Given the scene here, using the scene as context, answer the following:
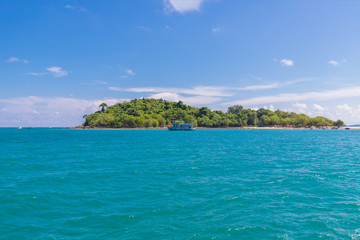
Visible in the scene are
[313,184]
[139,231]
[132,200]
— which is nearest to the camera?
[139,231]

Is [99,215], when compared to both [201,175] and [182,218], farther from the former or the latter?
[201,175]

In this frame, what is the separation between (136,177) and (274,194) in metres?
16.4

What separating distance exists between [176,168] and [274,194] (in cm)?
1645

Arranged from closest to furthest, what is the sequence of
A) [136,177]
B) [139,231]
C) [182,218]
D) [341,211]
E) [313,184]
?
[139,231] → [182,218] → [341,211] → [313,184] → [136,177]

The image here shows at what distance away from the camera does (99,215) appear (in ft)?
54.1

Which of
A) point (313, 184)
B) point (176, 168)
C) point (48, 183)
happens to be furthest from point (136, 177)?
point (313, 184)

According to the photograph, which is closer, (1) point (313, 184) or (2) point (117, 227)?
(2) point (117, 227)

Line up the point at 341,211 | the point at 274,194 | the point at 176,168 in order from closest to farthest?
1. the point at 341,211
2. the point at 274,194
3. the point at 176,168

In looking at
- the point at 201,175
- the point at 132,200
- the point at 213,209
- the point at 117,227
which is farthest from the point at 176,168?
the point at 117,227

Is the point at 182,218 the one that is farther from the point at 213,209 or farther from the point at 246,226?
the point at 246,226

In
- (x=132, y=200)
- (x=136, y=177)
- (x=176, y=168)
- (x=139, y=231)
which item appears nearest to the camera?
(x=139, y=231)

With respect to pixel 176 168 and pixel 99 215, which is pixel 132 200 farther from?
pixel 176 168

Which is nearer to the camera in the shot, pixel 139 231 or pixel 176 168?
pixel 139 231

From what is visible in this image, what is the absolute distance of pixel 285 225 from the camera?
14664 millimetres
